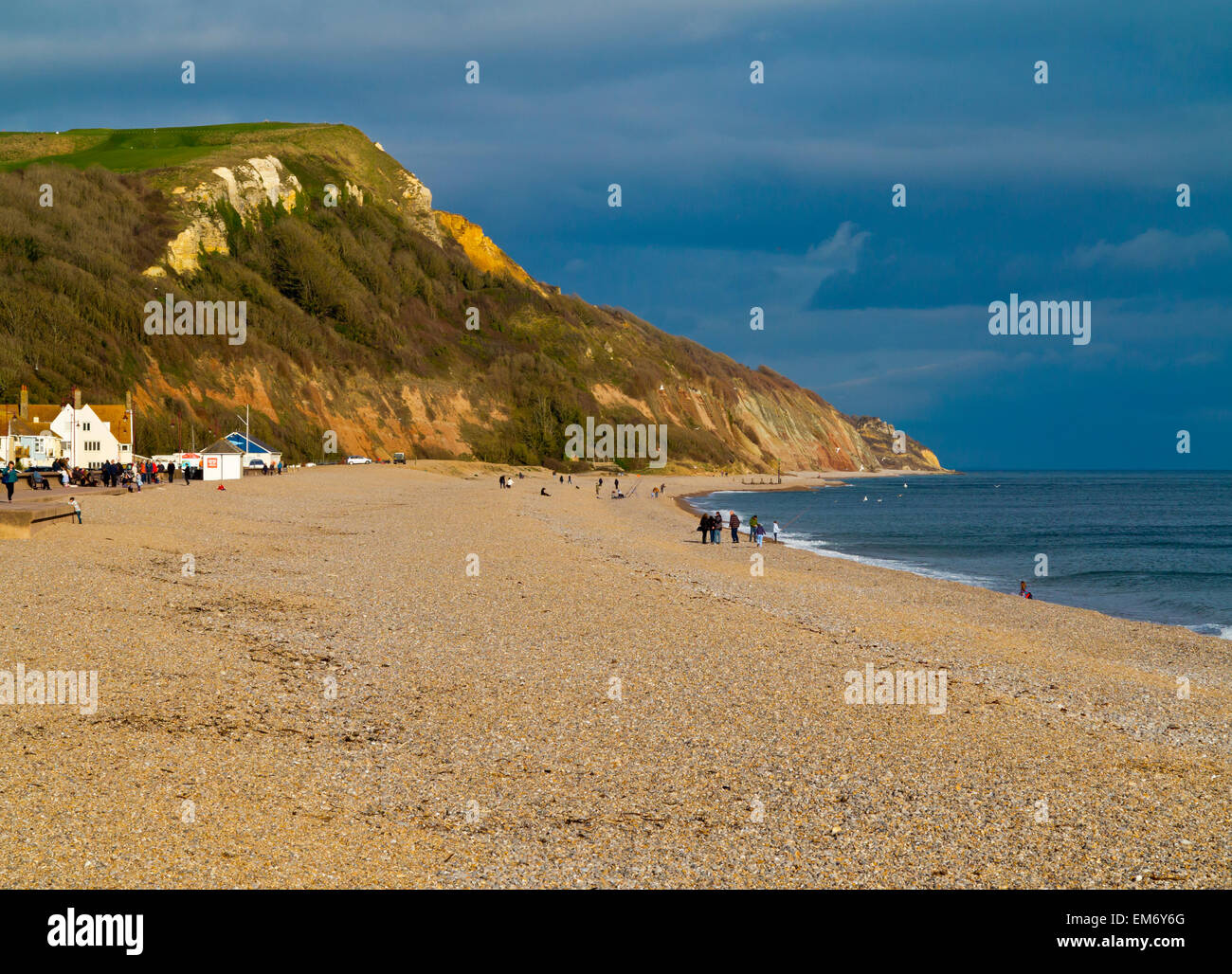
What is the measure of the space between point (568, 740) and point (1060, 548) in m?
41.8

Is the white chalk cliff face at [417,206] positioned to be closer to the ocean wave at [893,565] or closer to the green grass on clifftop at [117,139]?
the green grass on clifftop at [117,139]

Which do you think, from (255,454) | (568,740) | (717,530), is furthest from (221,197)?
(568,740)

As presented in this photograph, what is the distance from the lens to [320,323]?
4510 inches

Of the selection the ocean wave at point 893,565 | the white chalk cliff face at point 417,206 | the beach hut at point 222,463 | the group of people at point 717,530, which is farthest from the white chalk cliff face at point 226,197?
the ocean wave at point 893,565

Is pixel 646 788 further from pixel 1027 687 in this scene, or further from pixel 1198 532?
pixel 1198 532

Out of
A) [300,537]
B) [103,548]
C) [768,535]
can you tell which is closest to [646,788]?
[103,548]

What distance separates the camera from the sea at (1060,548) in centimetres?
2825

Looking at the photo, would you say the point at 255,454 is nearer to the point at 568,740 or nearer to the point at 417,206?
the point at 568,740

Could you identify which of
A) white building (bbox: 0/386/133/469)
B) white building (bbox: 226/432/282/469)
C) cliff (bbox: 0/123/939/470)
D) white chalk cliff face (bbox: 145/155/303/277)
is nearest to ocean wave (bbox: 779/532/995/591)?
white building (bbox: 226/432/282/469)

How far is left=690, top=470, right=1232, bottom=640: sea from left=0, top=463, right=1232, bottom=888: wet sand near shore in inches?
354

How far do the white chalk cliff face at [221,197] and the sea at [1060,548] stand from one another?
224 ft

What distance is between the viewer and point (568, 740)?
1003 cm

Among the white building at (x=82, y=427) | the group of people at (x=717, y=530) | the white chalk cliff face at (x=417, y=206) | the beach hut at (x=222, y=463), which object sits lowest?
the group of people at (x=717, y=530)
